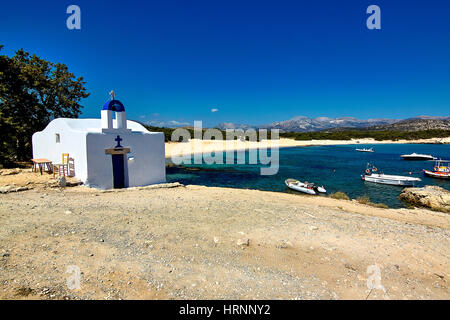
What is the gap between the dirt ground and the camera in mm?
4836

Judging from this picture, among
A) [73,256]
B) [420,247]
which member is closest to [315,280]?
[420,247]

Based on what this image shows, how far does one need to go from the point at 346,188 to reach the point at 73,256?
23.9 metres

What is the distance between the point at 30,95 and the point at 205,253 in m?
27.8

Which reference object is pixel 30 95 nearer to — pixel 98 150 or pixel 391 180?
pixel 98 150

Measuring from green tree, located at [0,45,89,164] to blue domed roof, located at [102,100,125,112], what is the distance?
12386 mm

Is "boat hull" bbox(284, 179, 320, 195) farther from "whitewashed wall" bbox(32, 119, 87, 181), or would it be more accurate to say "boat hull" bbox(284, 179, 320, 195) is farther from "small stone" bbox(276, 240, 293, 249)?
"whitewashed wall" bbox(32, 119, 87, 181)

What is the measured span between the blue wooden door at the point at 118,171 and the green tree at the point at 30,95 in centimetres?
1290

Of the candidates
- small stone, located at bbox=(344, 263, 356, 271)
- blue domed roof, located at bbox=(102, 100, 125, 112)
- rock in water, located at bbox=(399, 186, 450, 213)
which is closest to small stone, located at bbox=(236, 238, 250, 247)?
small stone, located at bbox=(344, 263, 356, 271)

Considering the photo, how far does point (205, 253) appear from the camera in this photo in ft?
20.7

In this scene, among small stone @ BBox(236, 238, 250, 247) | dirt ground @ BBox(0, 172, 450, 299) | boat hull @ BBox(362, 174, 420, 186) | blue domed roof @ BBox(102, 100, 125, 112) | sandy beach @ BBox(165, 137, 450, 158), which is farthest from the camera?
sandy beach @ BBox(165, 137, 450, 158)

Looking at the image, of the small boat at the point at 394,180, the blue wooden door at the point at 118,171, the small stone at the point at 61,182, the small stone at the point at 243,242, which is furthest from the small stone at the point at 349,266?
the small boat at the point at 394,180

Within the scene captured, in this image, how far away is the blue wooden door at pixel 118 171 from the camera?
1480 cm

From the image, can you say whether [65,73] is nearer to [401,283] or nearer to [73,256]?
[73,256]

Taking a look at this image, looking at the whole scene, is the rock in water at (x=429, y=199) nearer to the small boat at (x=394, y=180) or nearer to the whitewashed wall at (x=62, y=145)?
the small boat at (x=394, y=180)
